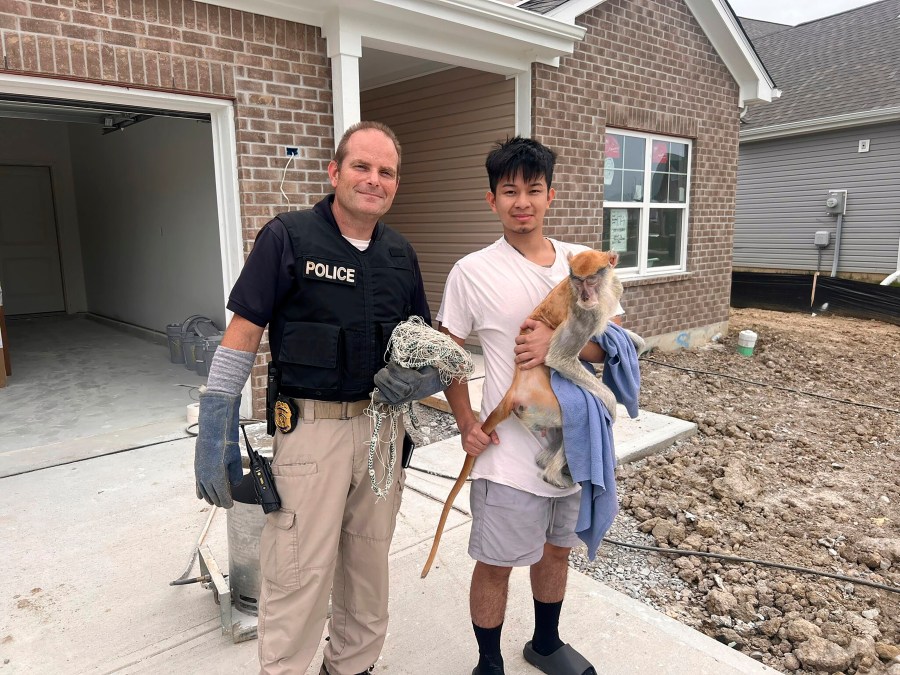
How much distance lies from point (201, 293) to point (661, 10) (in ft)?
20.7

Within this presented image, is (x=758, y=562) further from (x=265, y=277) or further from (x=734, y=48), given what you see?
(x=734, y=48)

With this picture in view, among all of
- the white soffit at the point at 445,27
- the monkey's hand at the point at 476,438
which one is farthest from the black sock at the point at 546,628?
the white soffit at the point at 445,27

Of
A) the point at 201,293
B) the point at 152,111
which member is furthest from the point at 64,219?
the point at 152,111

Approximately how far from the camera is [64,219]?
34.8 ft

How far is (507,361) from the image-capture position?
201 centimetres

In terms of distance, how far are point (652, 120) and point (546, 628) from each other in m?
6.69

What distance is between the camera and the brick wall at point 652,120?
6578mm

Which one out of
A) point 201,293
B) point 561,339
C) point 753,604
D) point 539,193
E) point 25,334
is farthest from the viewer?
point 25,334

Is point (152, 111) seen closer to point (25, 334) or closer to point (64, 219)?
point (25, 334)

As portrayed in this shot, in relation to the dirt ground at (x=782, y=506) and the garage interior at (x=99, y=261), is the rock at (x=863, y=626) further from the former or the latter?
the garage interior at (x=99, y=261)

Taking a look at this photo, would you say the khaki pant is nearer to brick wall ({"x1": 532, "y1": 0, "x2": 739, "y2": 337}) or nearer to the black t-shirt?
the black t-shirt

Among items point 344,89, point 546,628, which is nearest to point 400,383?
point 546,628

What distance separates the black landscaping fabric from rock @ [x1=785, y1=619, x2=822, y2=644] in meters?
10.8

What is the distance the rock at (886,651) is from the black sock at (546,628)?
1337 mm
